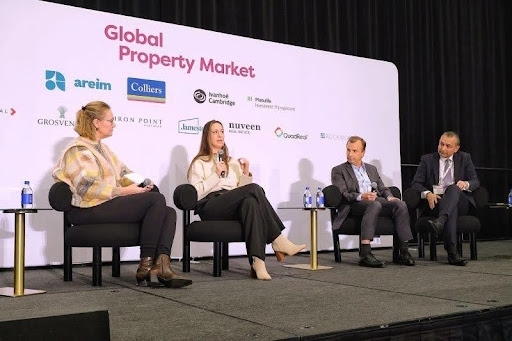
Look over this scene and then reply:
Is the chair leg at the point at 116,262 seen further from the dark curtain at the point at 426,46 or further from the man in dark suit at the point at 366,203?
the dark curtain at the point at 426,46

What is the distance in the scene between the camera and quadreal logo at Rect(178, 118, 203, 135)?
15.5 ft

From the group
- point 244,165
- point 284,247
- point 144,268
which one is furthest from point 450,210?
point 144,268

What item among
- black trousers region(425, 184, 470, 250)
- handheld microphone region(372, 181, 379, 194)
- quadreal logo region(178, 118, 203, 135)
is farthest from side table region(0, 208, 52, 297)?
black trousers region(425, 184, 470, 250)

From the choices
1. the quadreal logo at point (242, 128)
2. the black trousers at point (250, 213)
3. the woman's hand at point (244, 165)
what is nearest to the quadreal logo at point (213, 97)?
the quadreal logo at point (242, 128)

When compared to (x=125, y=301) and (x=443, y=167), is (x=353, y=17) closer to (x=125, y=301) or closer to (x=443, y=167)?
(x=443, y=167)

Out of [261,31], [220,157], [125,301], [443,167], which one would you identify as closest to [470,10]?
[261,31]

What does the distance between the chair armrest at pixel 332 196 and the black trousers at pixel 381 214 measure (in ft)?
0.56

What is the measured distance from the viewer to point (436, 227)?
169 inches

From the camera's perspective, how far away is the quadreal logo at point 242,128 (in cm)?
499

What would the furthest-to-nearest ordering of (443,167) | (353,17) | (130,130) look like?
(353,17)
(443,167)
(130,130)

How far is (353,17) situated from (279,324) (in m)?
5.17

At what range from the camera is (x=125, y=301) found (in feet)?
8.89

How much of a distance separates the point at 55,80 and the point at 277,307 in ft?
8.36

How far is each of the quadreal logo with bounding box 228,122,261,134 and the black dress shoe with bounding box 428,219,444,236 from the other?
166cm
